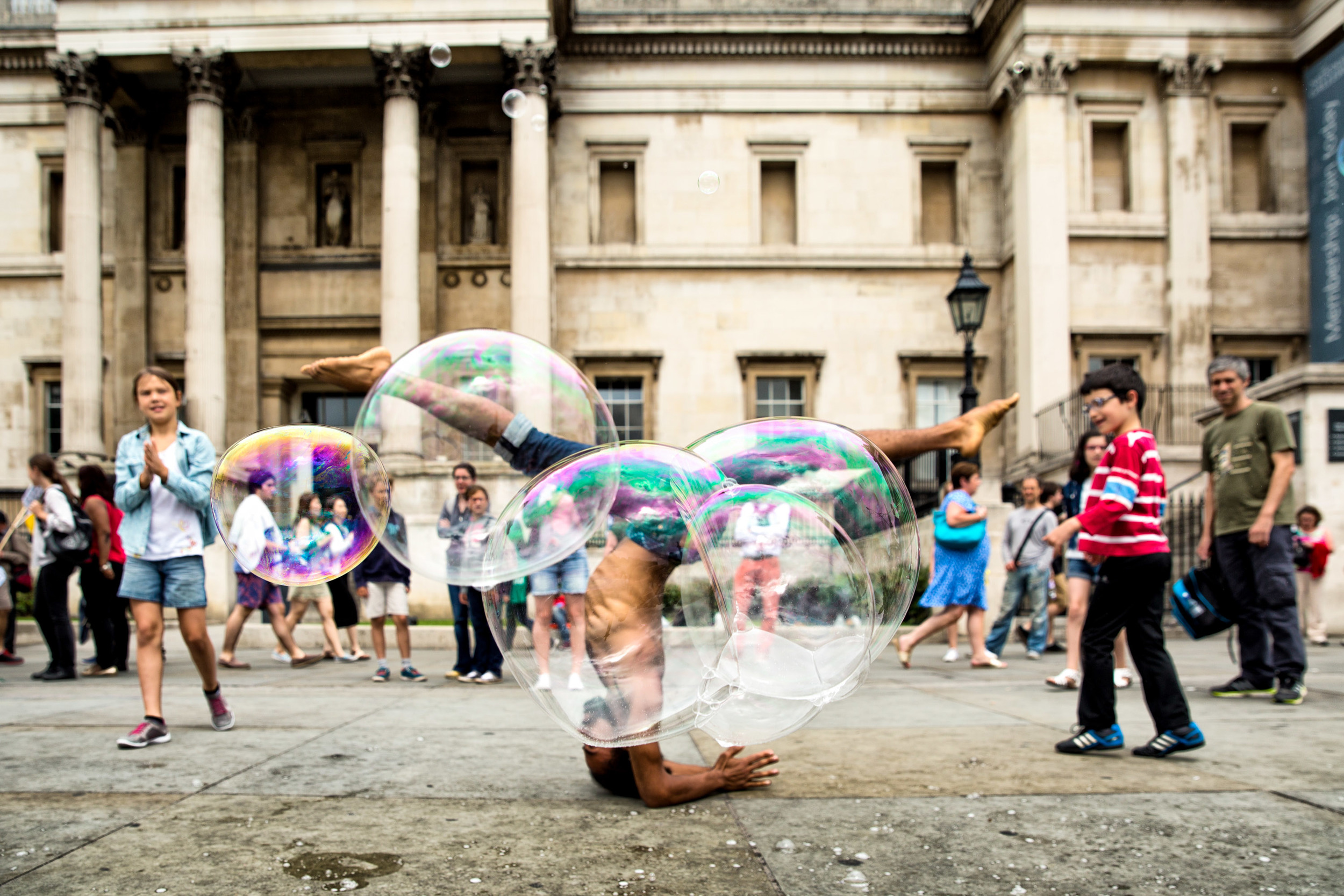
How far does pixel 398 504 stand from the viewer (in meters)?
4.16

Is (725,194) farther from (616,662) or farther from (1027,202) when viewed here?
(616,662)

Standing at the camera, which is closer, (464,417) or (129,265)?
(464,417)

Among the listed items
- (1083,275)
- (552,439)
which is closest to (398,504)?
(552,439)

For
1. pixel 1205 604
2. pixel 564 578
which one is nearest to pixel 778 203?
pixel 1205 604

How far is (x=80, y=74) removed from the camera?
22734 mm

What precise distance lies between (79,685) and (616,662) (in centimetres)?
703

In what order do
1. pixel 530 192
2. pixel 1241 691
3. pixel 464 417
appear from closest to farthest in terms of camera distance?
pixel 464 417
pixel 1241 691
pixel 530 192

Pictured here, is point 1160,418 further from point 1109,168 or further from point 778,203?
point 778,203

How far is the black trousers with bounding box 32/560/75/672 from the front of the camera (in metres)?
8.95

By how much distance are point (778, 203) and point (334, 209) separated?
10.5 metres

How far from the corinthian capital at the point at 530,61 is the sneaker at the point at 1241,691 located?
62.5 feet

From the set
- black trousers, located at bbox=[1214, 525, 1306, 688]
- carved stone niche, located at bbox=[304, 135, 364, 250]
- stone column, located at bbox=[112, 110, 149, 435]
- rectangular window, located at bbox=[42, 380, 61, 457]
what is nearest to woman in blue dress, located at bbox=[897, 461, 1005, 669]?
black trousers, located at bbox=[1214, 525, 1306, 688]

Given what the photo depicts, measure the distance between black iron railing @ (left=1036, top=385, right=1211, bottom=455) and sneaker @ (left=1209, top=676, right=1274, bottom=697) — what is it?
14.0 meters

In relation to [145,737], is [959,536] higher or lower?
higher
